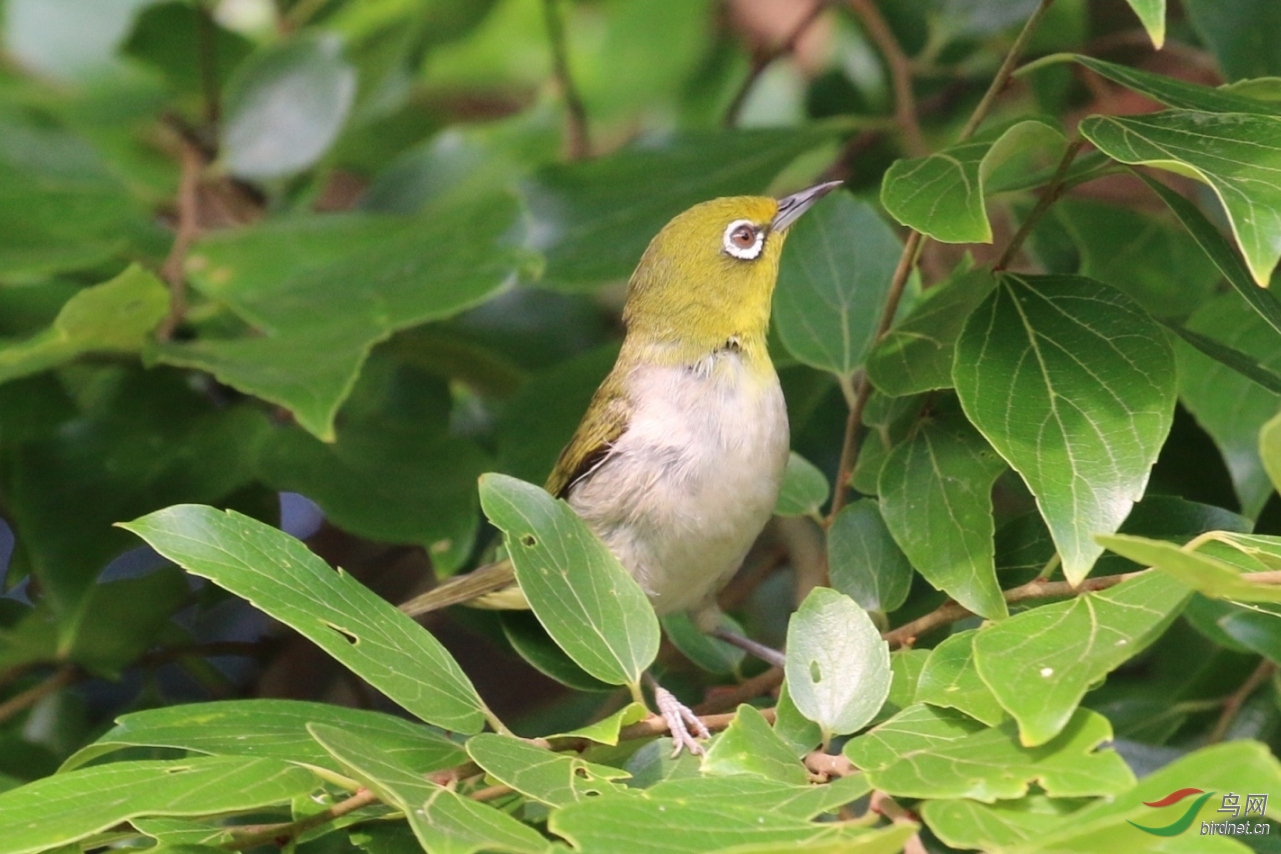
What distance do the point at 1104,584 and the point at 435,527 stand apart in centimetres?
150

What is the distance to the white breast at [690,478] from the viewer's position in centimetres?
247

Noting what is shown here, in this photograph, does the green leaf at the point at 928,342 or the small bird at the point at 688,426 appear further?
the small bird at the point at 688,426

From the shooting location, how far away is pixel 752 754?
5.13 ft

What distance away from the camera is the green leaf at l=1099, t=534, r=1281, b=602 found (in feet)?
4.26

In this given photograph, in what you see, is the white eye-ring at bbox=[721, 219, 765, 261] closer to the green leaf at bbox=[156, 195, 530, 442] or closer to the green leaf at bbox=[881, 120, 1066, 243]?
the green leaf at bbox=[156, 195, 530, 442]

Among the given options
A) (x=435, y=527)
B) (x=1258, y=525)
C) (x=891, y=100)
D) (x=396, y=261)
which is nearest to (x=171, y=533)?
(x=435, y=527)

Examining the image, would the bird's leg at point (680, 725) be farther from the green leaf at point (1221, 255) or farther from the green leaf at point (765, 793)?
the green leaf at point (1221, 255)

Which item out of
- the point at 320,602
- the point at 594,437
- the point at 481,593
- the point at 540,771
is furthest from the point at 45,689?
the point at 540,771

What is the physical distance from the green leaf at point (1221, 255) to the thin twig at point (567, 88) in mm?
2245

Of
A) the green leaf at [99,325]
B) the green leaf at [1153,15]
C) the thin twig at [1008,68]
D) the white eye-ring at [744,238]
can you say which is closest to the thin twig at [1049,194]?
the thin twig at [1008,68]

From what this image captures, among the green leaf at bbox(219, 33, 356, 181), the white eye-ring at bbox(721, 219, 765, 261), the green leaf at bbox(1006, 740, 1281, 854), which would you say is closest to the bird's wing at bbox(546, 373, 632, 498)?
the white eye-ring at bbox(721, 219, 765, 261)

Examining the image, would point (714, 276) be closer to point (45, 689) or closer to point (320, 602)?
point (320, 602)

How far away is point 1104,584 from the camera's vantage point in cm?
166

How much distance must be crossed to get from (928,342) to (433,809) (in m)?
1.04
